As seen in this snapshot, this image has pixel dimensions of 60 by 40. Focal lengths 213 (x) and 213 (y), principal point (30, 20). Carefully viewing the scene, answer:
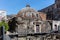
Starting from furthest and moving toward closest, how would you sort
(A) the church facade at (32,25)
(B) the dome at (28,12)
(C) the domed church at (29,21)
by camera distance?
(B) the dome at (28,12) → (C) the domed church at (29,21) → (A) the church facade at (32,25)

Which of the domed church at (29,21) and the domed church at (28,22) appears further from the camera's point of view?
the domed church at (29,21)

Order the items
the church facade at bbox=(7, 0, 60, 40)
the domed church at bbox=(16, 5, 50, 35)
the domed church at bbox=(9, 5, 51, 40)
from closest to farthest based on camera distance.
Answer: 1. the church facade at bbox=(7, 0, 60, 40)
2. the domed church at bbox=(9, 5, 51, 40)
3. the domed church at bbox=(16, 5, 50, 35)

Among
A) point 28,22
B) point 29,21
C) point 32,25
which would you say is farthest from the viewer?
point 32,25

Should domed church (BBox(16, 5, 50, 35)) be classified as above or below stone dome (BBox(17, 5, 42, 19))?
below

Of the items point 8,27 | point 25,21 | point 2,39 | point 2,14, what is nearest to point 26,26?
point 25,21

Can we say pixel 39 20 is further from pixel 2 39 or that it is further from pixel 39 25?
pixel 2 39

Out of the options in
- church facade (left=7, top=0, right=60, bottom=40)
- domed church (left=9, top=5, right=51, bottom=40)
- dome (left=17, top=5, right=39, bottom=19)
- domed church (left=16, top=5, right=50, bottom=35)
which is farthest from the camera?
dome (left=17, top=5, right=39, bottom=19)

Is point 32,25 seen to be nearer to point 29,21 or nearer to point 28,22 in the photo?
point 29,21

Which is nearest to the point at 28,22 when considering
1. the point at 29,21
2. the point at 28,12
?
the point at 29,21

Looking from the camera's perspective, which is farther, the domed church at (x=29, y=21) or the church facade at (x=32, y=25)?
the domed church at (x=29, y=21)

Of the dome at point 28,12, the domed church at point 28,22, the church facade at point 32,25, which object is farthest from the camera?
the dome at point 28,12

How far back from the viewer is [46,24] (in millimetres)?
24875

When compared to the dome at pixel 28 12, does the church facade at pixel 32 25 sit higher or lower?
lower

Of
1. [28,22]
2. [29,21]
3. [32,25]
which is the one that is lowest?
[32,25]
